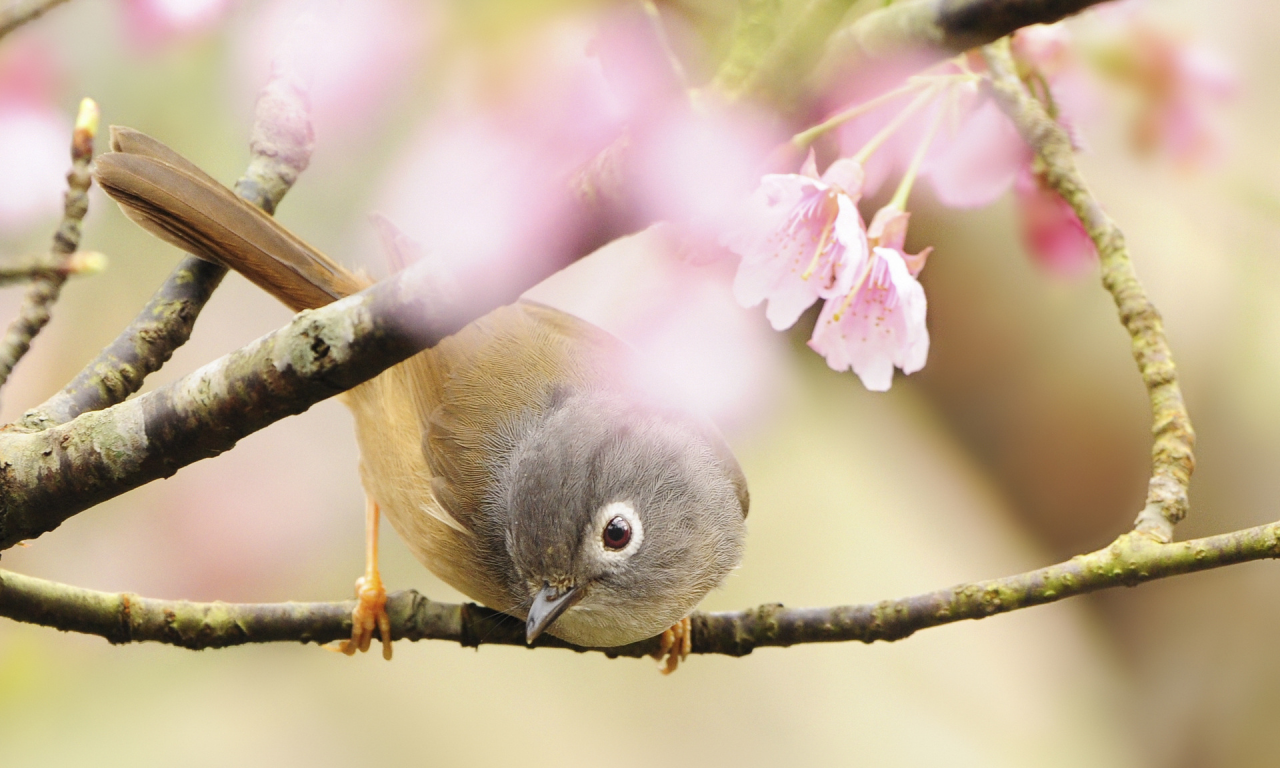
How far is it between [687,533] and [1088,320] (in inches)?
94.0

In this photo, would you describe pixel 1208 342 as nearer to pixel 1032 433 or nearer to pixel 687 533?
pixel 1032 433

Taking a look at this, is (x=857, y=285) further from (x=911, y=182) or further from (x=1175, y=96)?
(x=1175, y=96)

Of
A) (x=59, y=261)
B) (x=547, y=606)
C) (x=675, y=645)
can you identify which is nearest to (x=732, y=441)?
(x=675, y=645)

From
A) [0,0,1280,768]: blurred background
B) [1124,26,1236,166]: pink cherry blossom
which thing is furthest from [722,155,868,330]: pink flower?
[1124,26,1236,166]: pink cherry blossom

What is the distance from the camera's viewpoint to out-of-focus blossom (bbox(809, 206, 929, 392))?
0.91 metres

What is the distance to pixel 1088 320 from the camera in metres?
3.28

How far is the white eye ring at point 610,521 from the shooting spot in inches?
49.9

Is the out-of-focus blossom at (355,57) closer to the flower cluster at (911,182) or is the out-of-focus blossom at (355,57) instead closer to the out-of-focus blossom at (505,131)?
the out-of-focus blossom at (505,131)

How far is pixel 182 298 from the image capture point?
1.06 m

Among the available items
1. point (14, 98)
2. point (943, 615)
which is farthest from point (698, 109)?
point (14, 98)

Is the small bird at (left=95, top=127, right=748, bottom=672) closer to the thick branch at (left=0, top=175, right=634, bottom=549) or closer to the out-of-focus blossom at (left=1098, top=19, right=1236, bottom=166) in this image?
the thick branch at (left=0, top=175, right=634, bottom=549)

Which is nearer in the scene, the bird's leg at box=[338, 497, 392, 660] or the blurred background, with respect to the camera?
the bird's leg at box=[338, 497, 392, 660]

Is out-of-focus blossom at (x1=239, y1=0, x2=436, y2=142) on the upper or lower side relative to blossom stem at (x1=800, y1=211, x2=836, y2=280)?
upper

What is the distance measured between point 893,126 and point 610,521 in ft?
1.90
